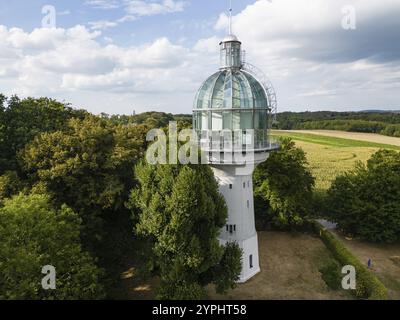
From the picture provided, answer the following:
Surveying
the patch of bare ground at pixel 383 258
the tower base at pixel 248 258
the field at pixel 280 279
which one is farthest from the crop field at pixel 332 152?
the tower base at pixel 248 258

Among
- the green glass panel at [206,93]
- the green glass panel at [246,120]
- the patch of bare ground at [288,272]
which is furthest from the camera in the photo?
the patch of bare ground at [288,272]

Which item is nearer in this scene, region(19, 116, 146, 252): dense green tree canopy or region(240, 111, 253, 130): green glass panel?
region(19, 116, 146, 252): dense green tree canopy

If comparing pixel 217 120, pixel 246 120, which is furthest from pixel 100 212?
pixel 246 120

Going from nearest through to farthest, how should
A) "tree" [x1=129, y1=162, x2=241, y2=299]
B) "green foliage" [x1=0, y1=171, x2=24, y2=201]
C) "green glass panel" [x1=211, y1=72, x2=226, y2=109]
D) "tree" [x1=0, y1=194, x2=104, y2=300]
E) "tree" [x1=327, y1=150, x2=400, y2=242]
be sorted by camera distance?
"tree" [x1=0, y1=194, x2=104, y2=300] → "tree" [x1=129, y1=162, x2=241, y2=299] → "green foliage" [x1=0, y1=171, x2=24, y2=201] → "green glass panel" [x1=211, y1=72, x2=226, y2=109] → "tree" [x1=327, y1=150, x2=400, y2=242]

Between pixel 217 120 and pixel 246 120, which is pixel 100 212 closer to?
pixel 217 120

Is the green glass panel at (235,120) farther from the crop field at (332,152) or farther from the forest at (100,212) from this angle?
the crop field at (332,152)

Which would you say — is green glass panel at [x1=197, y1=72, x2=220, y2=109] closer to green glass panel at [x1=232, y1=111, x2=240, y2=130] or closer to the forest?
green glass panel at [x1=232, y1=111, x2=240, y2=130]

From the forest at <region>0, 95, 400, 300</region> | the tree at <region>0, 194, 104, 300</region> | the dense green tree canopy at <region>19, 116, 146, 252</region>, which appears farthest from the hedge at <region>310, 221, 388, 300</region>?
the dense green tree canopy at <region>19, 116, 146, 252</region>
